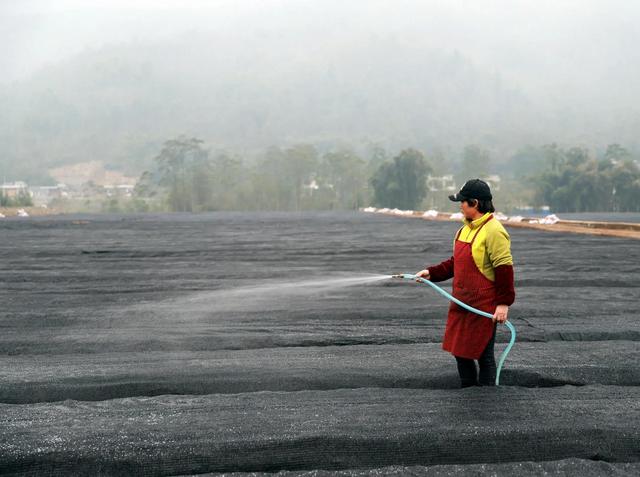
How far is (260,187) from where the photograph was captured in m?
103

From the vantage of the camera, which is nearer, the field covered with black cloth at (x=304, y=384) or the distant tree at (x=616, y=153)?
the field covered with black cloth at (x=304, y=384)

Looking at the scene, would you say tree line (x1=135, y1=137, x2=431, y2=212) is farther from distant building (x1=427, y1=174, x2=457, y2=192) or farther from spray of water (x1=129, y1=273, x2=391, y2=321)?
spray of water (x1=129, y1=273, x2=391, y2=321)

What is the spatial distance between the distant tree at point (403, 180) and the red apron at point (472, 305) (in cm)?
7816

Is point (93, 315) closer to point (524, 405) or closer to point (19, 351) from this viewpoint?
point (19, 351)

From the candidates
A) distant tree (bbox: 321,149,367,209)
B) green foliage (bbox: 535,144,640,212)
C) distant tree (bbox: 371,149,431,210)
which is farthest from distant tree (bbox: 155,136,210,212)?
green foliage (bbox: 535,144,640,212)

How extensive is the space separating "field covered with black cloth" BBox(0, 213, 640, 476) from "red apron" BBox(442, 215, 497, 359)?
1.18 feet

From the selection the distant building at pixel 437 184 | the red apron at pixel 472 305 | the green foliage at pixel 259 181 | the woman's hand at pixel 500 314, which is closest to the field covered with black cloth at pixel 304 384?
the red apron at pixel 472 305

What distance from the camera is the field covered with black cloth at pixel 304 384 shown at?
3.15 m

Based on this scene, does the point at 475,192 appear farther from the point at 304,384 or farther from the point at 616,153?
the point at 616,153

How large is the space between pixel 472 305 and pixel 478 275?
169 millimetres

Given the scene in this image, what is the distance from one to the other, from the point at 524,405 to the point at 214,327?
10.6ft

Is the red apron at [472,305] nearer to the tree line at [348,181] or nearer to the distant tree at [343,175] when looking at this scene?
the tree line at [348,181]

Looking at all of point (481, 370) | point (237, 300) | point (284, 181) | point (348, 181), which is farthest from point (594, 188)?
point (481, 370)

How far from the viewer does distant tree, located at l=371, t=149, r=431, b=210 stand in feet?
268
